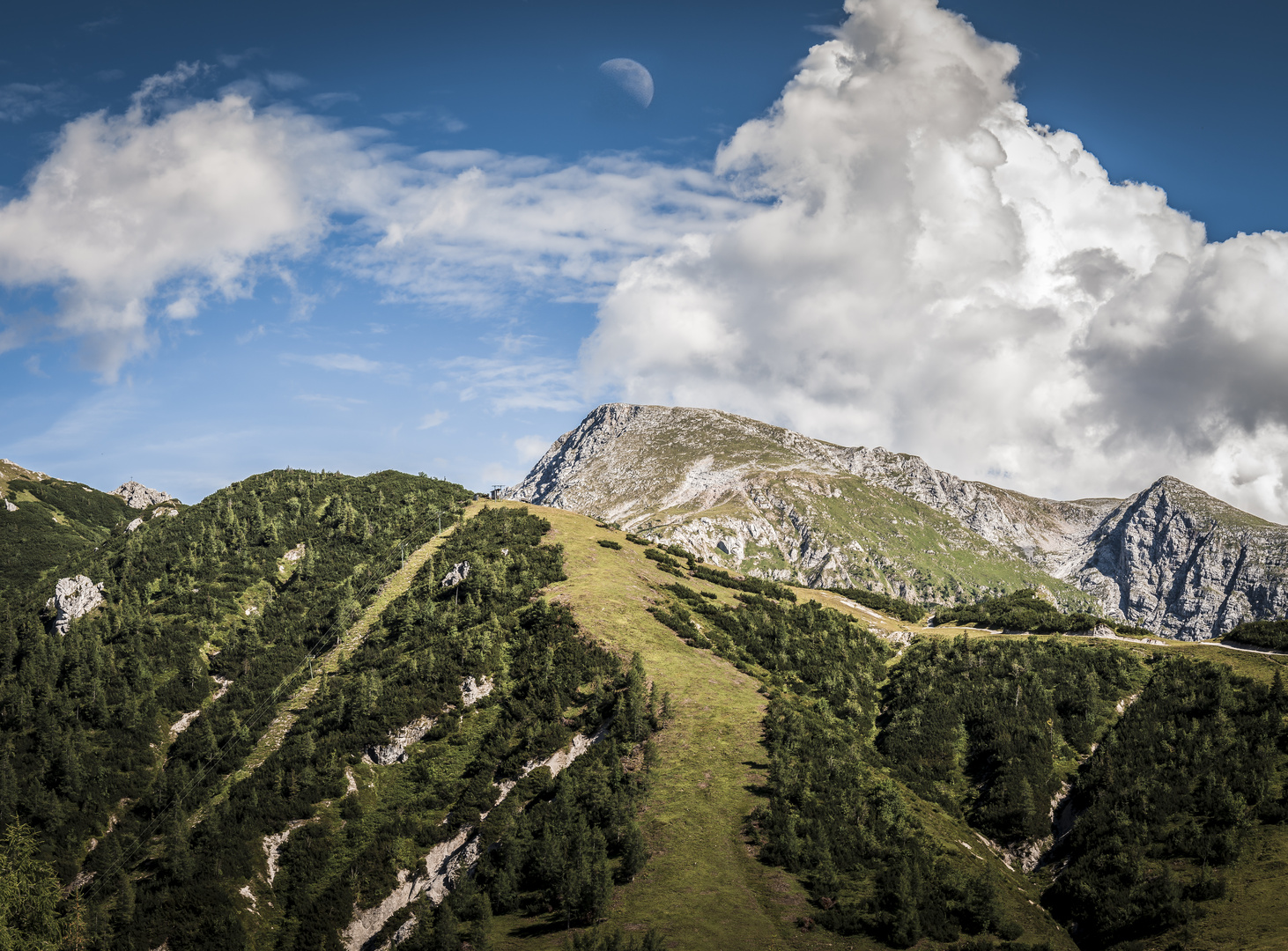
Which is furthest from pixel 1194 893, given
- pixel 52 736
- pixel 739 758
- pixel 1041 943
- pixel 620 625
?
pixel 52 736

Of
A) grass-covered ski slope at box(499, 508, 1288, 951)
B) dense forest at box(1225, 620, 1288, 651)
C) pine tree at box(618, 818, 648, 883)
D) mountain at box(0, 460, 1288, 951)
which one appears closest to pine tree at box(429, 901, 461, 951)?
mountain at box(0, 460, 1288, 951)

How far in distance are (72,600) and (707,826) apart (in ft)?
401

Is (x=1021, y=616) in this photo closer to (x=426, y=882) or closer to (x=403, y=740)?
(x=403, y=740)

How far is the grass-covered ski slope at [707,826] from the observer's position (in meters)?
55.5

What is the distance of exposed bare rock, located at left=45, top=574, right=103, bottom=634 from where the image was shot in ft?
422

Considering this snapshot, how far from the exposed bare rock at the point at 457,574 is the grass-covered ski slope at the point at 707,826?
17.0m

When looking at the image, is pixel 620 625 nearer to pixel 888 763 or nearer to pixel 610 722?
pixel 610 722

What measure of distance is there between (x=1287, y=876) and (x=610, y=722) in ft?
196

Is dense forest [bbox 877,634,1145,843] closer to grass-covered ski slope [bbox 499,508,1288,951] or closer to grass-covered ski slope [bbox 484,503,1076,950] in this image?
grass-covered ski slope [bbox 499,508,1288,951]

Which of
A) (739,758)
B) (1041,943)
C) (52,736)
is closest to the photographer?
(1041,943)

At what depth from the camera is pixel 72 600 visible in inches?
5138

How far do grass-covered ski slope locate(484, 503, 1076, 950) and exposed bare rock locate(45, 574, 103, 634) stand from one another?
275 feet

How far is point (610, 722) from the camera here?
81.7 m

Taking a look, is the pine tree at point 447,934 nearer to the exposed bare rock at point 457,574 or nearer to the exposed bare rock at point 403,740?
the exposed bare rock at point 403,740
